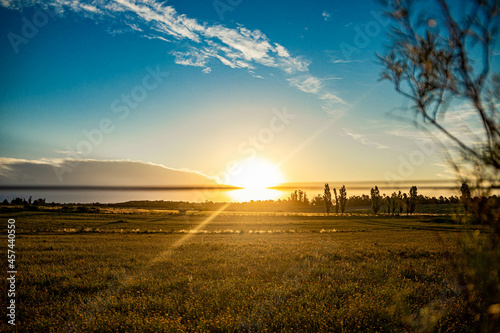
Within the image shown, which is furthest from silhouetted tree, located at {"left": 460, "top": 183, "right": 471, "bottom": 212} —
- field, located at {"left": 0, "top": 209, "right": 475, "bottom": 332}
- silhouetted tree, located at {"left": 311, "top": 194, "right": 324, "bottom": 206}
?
silhouetted tree, located at {"left": 311, "top": 194, "right": 324, "bottom": 206}

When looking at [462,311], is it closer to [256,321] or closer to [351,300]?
[351,300]

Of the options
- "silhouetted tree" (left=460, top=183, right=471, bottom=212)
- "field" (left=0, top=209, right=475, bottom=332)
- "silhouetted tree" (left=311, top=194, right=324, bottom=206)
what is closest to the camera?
"silhouetted tree" (left=460, top=183, right=471, bottom=212)

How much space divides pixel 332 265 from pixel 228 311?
8.70 m

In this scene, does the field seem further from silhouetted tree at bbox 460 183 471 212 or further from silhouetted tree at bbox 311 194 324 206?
silhouetted tree at bbox 311 194 324 206

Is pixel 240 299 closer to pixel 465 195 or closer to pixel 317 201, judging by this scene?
pixel 465 195

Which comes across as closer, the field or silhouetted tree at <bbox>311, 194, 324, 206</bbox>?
the field

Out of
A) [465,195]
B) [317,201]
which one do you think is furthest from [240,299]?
[317,201]

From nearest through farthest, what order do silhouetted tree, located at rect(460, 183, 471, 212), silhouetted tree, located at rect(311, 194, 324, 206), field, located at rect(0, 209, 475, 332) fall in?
silhouetted tree, located at rect(460, 183, 471, 212), field, located at rect(0, 209, 475, 332), silhouetted tree, located at rect(311, 194, 324, 206)

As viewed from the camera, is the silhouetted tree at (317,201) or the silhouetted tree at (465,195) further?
the silhouetted tree at (317,201)

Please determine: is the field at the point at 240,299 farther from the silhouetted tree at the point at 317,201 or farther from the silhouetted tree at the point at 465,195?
the silhouetted tree at the point at 317,201

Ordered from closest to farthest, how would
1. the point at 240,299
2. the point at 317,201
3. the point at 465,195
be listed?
the point at 465,195 → the point at 240,299 → the point at 317,201

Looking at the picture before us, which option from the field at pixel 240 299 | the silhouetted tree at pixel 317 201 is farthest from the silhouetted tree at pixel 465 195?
the silhouetted tree at pixel 317 201

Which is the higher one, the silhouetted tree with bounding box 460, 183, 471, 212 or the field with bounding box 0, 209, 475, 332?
the silhouetted tree with bounding box 460, 183, 471, 212

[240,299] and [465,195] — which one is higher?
[465,195]
